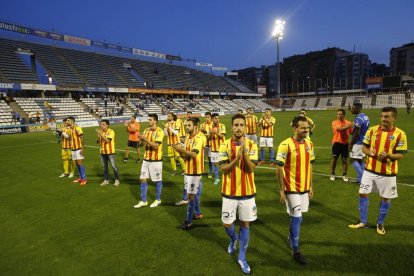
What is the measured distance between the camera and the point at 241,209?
407 centimetres

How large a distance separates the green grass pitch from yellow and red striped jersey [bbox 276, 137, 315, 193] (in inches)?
52.4

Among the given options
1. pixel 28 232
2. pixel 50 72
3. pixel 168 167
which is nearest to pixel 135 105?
pixel 50 72

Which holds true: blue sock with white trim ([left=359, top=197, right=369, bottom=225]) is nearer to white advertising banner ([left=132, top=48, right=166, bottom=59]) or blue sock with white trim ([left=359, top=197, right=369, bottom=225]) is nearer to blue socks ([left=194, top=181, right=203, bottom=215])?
blue socks ([left=194, top=181, right=203, bottom=215])

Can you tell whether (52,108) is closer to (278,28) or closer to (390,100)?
(278,28)

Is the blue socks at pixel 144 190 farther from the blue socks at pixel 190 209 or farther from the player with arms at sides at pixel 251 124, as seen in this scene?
the player with arms at sides at pixel 251 124

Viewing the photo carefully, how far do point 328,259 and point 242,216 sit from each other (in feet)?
5.77

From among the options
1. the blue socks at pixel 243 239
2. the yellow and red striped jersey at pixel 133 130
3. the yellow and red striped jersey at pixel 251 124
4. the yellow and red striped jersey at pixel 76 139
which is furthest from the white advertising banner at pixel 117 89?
the blue socks at pixel 243 239

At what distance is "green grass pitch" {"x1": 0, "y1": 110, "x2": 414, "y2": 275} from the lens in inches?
172

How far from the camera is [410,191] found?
7.28 metres

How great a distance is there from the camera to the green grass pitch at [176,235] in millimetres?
4371

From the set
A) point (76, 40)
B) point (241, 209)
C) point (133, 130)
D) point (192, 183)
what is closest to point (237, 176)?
point (241, 209)

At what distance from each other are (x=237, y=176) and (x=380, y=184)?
3.03 m

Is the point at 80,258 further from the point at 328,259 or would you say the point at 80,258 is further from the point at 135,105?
the point at 135,105

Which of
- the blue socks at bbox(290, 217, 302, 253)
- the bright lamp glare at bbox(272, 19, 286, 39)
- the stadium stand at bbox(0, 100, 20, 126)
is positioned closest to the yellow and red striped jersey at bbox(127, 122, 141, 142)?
the blue socks at bbox(290, 217, 302, 253)
